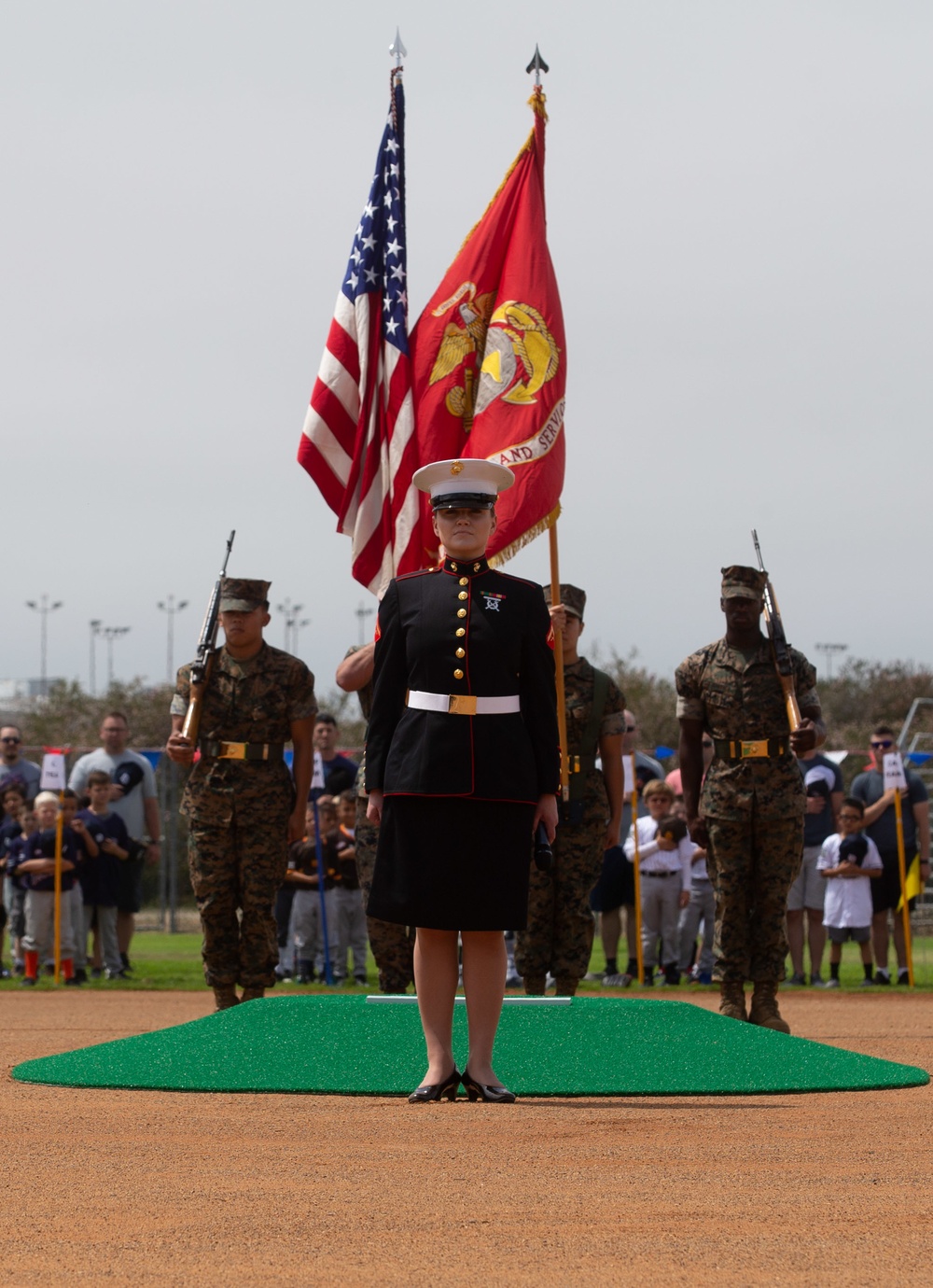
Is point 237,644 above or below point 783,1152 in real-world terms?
above

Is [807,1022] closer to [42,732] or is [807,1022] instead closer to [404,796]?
[404,796]

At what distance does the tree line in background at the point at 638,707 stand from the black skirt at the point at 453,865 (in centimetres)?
3475

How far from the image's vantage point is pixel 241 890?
31.9 ft

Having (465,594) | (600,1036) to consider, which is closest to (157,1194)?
(465,594)

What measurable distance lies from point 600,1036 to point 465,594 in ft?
6.43

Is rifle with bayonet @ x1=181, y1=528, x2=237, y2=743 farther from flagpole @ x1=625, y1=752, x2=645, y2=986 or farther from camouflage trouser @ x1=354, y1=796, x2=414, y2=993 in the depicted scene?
flagpole @ x1=625, y1=752, x2=645, y2=986

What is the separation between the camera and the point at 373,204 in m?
10.6

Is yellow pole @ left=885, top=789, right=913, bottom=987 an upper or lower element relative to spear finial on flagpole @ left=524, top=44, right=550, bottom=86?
lower

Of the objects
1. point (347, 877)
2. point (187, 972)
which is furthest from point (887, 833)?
point (187, 972)

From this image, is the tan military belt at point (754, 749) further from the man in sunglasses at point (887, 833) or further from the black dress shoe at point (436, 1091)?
the man in sunglasses at point (887, 833)

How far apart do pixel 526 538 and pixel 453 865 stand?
3.34 meters

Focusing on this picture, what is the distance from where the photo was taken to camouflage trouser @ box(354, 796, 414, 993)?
9188 mm

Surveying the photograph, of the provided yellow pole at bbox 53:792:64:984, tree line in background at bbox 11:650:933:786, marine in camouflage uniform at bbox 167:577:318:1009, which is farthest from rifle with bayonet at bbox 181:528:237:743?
tree line in background at bbox 11:650:933:786

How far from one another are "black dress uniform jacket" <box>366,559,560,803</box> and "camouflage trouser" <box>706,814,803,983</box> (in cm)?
326
